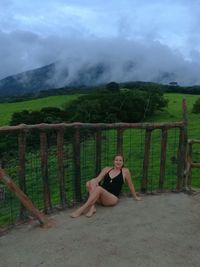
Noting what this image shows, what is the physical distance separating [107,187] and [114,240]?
5.56ft

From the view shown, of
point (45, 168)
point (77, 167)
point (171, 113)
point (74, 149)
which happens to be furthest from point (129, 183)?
point (171, 113)

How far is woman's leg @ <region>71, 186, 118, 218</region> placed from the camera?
7.06 metres

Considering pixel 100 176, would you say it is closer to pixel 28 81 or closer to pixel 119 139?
pixel 119 139

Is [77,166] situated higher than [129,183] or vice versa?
[77,166]

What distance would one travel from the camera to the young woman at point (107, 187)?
7.17 meters

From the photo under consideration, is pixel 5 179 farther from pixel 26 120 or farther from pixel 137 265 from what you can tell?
pixel 26 120

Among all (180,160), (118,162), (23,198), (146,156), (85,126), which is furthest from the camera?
(180,160)

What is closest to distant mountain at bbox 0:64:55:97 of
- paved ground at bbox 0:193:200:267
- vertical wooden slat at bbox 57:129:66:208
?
vertical wooden slat at bbox 57:129:66:208

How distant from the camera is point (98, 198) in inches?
291

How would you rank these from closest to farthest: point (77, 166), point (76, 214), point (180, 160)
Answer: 1. point (76, 214)
2. point (77, 166)
3. point (180, 160)

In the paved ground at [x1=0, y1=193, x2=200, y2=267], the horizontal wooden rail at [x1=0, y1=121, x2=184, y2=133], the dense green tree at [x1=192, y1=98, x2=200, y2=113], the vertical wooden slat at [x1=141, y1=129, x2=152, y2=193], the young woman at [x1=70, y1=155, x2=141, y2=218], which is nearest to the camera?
the paved ground at [x1=0, y1=193, x2=200, y2=267]

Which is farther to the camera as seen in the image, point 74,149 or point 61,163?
point 74,149

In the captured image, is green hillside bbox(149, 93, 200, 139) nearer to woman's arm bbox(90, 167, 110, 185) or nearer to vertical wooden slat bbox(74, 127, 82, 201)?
woman's arm bbox(90, 167, 110, 185)

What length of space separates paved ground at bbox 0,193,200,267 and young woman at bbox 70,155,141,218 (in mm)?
137
